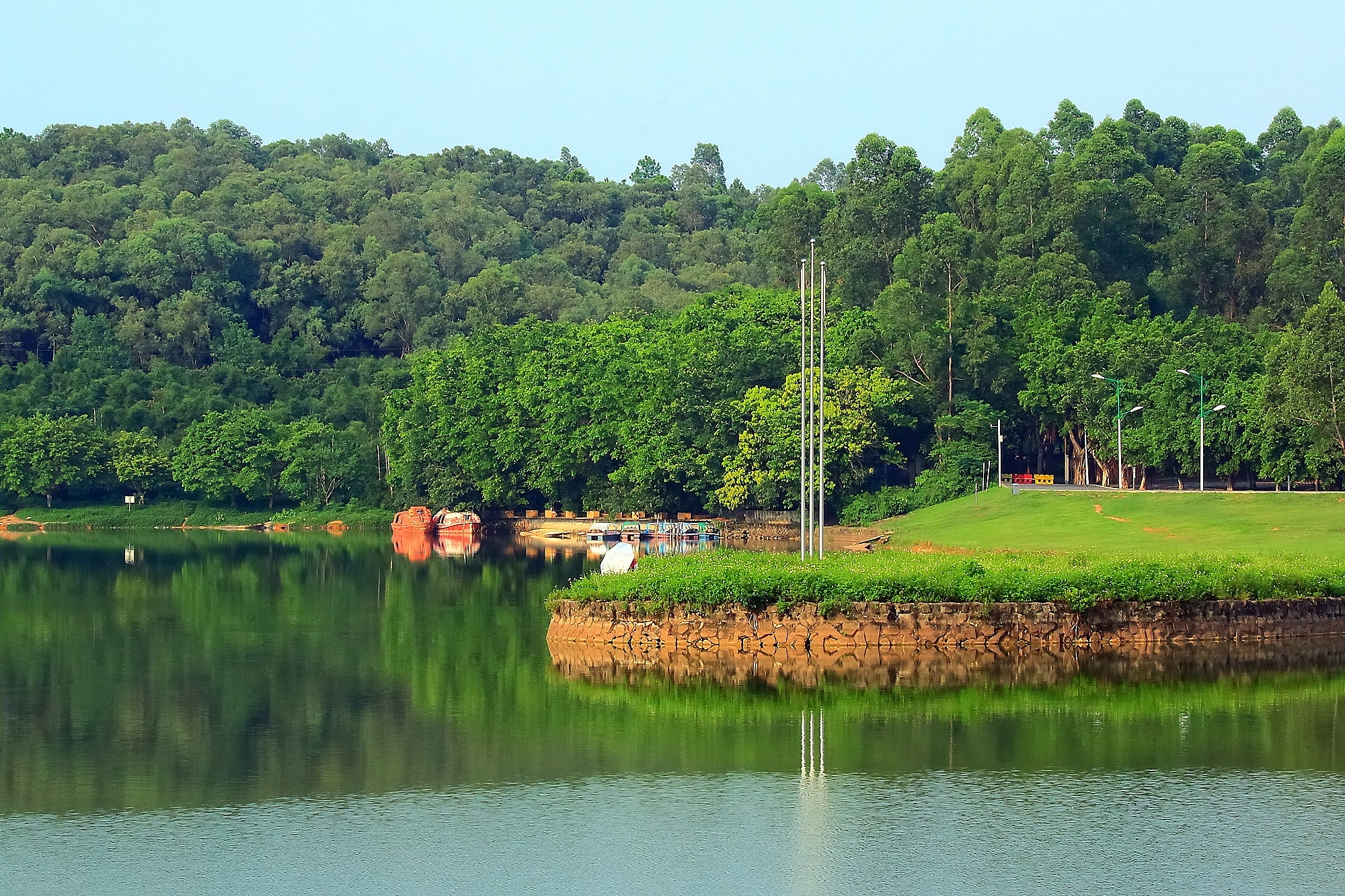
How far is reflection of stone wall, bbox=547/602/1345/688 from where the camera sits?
133ft

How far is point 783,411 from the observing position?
10262cm

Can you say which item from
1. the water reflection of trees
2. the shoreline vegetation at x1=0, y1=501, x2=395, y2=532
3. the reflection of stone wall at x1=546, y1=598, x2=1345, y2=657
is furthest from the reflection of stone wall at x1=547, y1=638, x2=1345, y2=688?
the shoreline vegetation at x1=0, y1=501, x2=395, y2=532

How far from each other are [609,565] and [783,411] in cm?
5044

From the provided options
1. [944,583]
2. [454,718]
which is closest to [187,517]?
[944,583]

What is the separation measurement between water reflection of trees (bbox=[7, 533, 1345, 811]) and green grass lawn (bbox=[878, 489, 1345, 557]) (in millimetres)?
20450

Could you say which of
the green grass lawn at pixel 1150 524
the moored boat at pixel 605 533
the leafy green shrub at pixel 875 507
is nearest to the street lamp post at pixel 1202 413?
the green grass lawn at pixel 1150 524

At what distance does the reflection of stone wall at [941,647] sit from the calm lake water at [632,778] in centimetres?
53

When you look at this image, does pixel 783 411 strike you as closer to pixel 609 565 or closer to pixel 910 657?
pixel 609 565

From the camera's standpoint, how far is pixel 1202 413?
8606cm

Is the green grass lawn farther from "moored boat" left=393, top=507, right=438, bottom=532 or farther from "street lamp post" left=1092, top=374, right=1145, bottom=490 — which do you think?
"moored boat" left=393, top=507, right=438, bottom=532

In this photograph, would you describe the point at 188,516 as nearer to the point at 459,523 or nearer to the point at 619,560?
the point at 459,523

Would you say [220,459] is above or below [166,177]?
below

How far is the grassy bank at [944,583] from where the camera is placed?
43156mm

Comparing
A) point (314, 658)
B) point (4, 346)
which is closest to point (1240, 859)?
point (314, 658)
